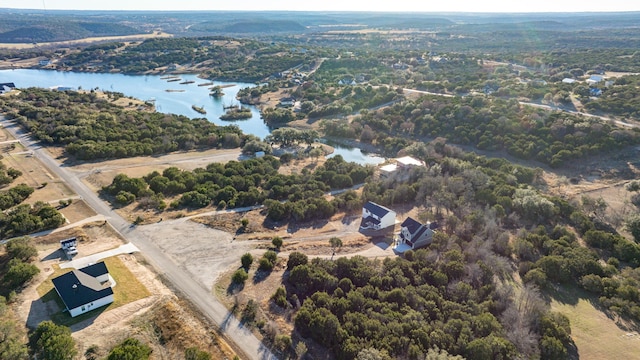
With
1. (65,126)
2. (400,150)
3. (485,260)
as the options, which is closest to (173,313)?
(485,260)

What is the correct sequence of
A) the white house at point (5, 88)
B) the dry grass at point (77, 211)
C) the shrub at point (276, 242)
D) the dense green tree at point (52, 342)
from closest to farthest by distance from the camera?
the dense green tree at point (52, 342)
the shrub at point (276, 242)
the dry grass at point (77, 211)
the white house at point (5, 88)

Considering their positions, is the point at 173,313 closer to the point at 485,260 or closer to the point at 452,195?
the point at 485,260

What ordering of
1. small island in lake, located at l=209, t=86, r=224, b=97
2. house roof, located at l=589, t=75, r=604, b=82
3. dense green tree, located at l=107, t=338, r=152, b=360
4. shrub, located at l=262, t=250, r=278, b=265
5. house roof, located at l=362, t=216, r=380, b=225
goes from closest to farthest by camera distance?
dense green tree, located at l=107, t=338, r=152, b=360
shrub, located at l=262, t=250, r=278, b=265
house roof, located at l=362, t=216, r=380, b=225
house roof, located at l=589, t=75, r=604, b=82
small island in lake, located at l=209, t=86, r=224, b=97

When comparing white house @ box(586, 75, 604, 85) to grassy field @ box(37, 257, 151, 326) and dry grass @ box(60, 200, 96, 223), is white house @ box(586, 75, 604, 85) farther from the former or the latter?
dry grass @ box(60, 200, 96, 223)

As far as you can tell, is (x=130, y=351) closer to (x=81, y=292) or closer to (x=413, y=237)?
(x=81, y=292)

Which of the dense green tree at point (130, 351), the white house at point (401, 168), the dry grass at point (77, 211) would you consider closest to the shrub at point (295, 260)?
the dense green tree at point (130, 351)

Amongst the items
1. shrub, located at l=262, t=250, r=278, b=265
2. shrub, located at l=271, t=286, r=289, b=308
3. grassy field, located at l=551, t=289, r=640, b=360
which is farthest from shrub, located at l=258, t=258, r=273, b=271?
grassy field, located at l=551, t=289, r=640, b=360

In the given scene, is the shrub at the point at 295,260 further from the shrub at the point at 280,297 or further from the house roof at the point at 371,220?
the house roof at the point at 371,220
